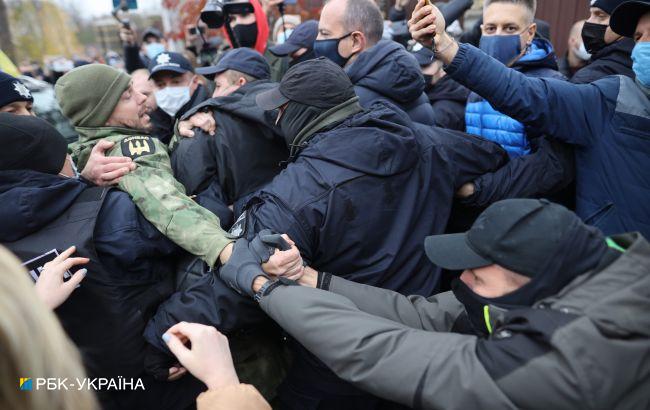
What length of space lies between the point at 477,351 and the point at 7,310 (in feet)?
3.94

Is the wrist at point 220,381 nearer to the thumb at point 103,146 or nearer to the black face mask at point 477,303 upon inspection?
the black face mask at point 477,303

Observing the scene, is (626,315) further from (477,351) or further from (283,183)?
(283,183)

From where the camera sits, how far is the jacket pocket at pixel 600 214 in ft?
7.27

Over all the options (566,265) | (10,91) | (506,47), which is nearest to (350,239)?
(566,265)

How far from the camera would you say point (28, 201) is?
1.74m

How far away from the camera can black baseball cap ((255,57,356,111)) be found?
2.18 metres

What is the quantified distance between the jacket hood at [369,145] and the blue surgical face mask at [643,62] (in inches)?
42.3

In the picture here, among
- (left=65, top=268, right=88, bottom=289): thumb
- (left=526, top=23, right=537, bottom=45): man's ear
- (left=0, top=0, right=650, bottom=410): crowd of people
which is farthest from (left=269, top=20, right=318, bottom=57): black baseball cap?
(left=65, top=268, right=88, bottom=289): thumb

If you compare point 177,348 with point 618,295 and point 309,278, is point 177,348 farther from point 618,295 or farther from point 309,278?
point 618,295

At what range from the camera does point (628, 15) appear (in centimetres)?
221

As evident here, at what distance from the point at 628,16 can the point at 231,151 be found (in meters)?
2.28

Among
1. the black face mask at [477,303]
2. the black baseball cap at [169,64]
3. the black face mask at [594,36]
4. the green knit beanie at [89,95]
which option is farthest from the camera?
the black baseball cap at [169,64]

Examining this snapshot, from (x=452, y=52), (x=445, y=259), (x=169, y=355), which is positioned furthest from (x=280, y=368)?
(x=452, y=52)

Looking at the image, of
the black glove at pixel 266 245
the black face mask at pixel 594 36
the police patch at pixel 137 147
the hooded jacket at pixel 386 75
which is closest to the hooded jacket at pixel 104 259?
the police patch at pixel 137 147
